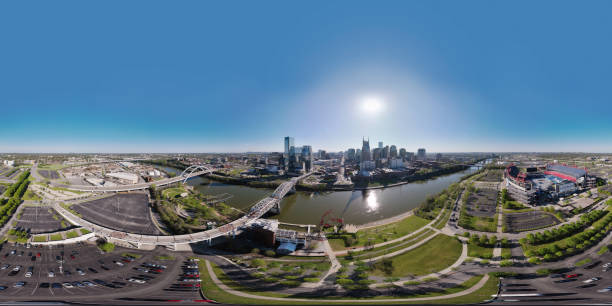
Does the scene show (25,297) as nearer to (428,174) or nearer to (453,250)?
(453,250)

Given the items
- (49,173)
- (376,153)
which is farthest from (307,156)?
→ (49,173)

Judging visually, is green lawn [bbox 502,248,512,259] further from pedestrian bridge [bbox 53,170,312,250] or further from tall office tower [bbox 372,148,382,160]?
tall office tower [bbox 372,148,382,160]

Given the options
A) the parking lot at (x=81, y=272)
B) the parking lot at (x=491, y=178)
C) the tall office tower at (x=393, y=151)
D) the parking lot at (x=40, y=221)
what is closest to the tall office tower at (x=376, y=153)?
the tall office tower at (x=393, y=151)

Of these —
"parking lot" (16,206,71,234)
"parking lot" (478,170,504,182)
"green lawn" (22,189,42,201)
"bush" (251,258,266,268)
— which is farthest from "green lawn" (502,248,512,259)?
"green lawn" (22,189,42,201)

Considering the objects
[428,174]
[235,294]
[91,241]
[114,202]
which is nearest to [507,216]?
[235,294]

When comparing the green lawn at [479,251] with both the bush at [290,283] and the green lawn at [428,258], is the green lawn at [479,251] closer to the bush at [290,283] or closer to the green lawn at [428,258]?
the green lawn at [428,258]

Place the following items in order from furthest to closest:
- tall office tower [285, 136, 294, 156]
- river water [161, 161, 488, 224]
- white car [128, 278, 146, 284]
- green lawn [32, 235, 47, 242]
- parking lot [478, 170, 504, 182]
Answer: tall office tower [285, 136, 294, 156], parking lot [478, 170, 504, 182], river water [161, 161, 488, 224], green lawn [32, 235, 47, 242], white car [128, 278, 146, 284]

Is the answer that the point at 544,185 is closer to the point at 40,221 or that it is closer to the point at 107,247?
the point at 107,247

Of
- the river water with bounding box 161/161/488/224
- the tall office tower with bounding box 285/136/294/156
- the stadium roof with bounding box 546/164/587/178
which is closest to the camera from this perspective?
the river water with bounding box 161/161/488/224
